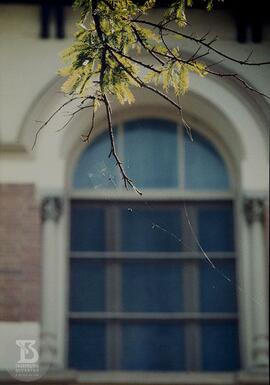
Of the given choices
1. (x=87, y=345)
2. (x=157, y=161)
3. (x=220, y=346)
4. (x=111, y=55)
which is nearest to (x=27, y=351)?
(x=87, y=345)

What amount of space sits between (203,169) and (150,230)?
0.90 metres

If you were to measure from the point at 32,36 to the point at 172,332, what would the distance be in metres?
3.29

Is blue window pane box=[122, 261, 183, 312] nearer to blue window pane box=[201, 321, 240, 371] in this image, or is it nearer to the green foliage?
blue window pane box=[201, 321, 240, 371]

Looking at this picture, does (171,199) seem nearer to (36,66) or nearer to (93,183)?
(93,183)

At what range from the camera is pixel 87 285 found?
10844 mm

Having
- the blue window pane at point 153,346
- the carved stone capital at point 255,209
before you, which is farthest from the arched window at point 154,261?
the carved stone capital at point 255,209

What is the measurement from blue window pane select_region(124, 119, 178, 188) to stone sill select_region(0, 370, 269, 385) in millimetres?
2035

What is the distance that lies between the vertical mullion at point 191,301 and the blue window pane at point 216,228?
4.4 inches

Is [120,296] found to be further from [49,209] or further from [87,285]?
[49,209]

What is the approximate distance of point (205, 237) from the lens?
36.2ft

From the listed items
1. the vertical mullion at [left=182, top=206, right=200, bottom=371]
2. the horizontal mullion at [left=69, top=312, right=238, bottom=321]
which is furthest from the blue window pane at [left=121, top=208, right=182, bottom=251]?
the horizontal mullion at [left=69, top=312, right=238, bottom=321]

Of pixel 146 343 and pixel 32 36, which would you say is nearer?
pixel 146 343

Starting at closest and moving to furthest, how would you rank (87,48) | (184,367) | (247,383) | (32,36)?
(87,48), (247,383), (184,367), (32,36)

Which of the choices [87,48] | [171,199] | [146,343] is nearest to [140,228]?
[171,199]
